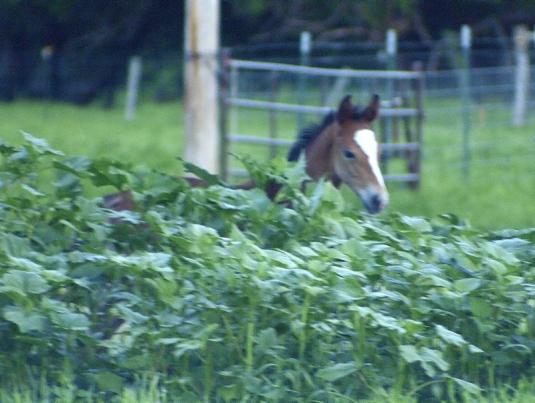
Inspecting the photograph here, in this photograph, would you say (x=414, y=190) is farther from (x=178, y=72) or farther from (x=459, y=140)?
(x=178, y=72)

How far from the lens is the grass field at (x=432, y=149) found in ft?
37.2

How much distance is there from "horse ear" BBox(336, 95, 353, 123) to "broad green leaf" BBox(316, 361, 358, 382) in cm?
330

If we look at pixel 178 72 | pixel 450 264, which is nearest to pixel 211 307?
pixel 450 264

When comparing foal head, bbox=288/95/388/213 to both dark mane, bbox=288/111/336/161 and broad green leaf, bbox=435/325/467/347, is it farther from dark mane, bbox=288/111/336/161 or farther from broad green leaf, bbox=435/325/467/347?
broad green leaf, bbox=435/325/467/347

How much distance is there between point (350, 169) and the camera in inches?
295

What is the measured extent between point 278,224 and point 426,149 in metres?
10.5

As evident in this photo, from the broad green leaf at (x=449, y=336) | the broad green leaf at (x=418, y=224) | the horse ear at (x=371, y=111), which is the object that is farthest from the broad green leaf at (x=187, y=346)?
the horse ear at (x=371, y=111)

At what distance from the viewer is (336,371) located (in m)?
4.36

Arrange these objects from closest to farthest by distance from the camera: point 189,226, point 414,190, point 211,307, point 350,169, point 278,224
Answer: point 211,307 → point 189,226 → point 278,224 → point 350,169 → point 414,190

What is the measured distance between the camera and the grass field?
11.4m

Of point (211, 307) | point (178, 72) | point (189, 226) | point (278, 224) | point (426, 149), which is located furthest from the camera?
Answer: point (178, 72)

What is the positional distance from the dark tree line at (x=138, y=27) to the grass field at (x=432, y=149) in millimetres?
1424

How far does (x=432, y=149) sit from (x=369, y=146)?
6.96m

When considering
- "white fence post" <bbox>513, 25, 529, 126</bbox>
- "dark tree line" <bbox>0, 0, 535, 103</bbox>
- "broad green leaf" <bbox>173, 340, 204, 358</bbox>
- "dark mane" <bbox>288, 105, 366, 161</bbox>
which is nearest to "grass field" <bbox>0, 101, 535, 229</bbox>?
"white fence post" <bbox>513, 25, 529, 126</bbox>
